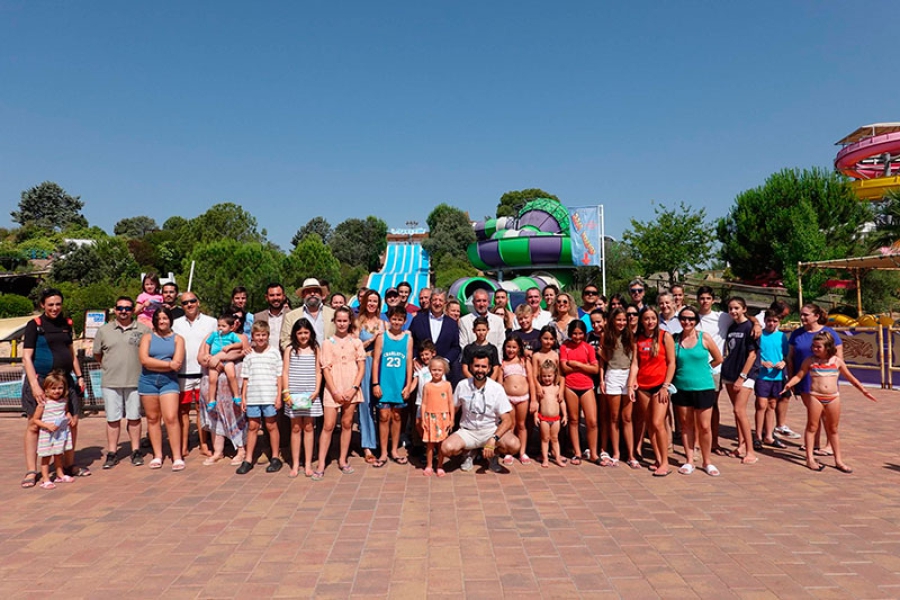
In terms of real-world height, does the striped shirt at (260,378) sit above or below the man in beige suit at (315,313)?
below

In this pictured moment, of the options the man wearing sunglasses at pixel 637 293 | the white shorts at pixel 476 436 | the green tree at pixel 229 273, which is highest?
the green tree at pixel 229 273

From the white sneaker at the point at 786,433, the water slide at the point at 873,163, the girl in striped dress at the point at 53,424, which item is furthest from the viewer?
the water slide at the point at 873,163

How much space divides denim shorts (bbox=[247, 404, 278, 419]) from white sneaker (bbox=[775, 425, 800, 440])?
5874mm

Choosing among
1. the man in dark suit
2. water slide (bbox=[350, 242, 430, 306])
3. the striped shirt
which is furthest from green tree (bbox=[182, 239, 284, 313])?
the man in dark suit

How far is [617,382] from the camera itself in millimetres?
5199

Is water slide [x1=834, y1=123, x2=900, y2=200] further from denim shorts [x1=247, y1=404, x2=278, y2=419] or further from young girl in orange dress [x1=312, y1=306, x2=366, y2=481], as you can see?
denim shorts [x1=247, y1=404, x2=278, y2=419]

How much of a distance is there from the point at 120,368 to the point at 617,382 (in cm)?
493

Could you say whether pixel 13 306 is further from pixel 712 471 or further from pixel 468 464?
pixel 712 471

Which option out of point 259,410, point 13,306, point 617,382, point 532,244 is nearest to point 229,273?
point 13,306

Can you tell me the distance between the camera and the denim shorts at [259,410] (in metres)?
5.16

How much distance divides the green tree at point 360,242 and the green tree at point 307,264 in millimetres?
22809

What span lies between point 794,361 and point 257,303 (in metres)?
24.3

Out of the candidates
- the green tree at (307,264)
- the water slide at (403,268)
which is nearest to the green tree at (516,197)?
the water slide at (403,268)

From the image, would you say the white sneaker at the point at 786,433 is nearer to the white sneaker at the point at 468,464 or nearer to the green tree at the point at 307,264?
the white sneaker at the point at 468,464
